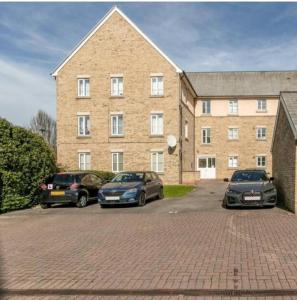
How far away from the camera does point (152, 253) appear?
9.17 meters

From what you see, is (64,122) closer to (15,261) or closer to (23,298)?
(15,261)

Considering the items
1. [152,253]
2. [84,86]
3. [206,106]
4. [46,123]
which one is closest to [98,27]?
[84,86]

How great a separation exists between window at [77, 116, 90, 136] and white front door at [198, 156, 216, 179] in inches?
612

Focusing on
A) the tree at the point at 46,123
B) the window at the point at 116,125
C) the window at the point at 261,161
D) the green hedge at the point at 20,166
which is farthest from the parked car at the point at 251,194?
the tree at the point at 46,123

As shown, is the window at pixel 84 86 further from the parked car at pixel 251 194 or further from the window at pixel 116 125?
the parked car at pixel 251 194

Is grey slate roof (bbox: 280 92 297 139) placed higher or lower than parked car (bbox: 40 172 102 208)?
higher

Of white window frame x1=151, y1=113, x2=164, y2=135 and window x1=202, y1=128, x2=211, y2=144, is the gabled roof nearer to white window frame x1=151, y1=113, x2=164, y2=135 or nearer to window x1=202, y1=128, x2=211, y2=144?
white window frame x1=151, y1=113, x2=164, y2=135

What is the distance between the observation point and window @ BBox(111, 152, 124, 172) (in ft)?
113

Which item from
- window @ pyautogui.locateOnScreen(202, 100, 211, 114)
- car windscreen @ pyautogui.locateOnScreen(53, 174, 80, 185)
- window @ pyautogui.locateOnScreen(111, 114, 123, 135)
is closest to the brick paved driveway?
car windscreen @ pyautogui.locateOnScreen(53, 174, 80, 185)

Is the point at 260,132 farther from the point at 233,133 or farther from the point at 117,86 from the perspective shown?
the point at 117,86

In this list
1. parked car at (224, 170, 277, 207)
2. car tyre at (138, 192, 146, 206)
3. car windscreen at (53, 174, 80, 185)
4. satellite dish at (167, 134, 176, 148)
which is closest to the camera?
parked car at (224, 170, 277, 207)

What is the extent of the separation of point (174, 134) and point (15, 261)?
2568 centimetres

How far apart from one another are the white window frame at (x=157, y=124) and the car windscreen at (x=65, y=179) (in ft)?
49.9

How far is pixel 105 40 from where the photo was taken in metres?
34.4
